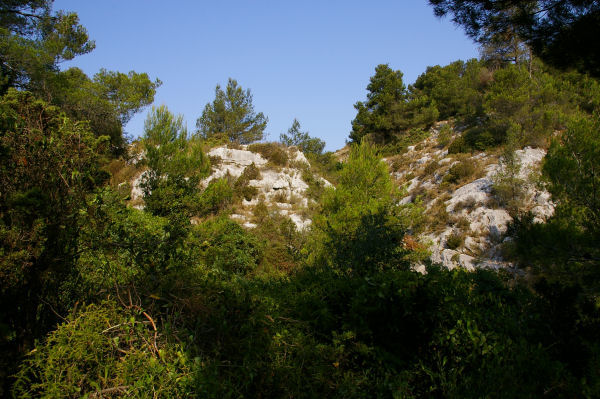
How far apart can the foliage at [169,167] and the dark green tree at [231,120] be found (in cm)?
1493

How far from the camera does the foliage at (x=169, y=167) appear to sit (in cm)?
1326

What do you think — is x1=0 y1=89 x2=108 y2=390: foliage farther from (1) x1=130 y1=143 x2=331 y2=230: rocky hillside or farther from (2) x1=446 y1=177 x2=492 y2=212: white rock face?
(1) x1=130 y1=143 x2=331 y2=230: rocky hillside

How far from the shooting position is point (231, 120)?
2961cm

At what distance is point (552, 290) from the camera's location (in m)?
2.97

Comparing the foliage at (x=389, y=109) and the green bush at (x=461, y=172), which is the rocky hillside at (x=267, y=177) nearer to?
the green bush at (x=461, y=172)

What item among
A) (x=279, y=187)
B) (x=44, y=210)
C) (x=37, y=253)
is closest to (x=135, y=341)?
(x=37, y=253)

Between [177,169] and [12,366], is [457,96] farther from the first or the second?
[12,366]

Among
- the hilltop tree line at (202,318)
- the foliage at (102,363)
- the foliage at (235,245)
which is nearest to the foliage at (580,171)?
the hilltop tree line at (202,318)

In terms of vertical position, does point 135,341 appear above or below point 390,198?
below

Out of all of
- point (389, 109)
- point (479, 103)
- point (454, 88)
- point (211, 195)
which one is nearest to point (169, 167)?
point (211, 195)

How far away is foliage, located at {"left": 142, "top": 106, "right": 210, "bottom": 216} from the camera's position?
13258 mm

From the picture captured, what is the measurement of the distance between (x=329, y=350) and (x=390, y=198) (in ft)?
36.7

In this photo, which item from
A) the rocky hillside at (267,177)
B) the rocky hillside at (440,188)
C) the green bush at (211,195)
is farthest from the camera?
the rocky hillside at (267,177)

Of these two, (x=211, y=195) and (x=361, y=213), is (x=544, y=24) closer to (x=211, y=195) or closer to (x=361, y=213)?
(x=361, y=213)
